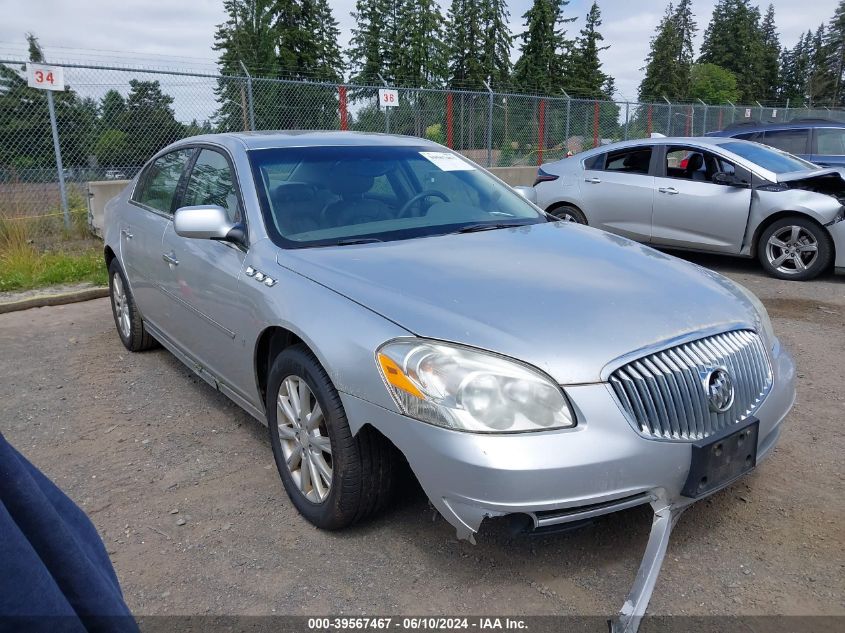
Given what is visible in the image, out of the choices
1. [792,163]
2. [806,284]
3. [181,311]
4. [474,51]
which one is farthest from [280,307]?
[474,51]

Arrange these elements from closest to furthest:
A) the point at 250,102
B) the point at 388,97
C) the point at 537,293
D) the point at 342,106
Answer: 1. the point at 537,293
2. the point at 250,102
3. the point at 342,106
4. the point at 388,97

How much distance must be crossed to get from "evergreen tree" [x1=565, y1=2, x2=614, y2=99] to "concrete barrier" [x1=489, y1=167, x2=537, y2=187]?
36.5 m

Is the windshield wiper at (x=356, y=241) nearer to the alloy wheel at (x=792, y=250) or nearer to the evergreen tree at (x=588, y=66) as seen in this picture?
the alloy wheel at (x=792, y=250)

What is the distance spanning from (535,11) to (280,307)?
49.5m

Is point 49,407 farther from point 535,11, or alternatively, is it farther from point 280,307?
point 535,11

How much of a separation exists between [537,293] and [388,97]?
10.5m

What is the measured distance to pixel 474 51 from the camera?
4344 cm

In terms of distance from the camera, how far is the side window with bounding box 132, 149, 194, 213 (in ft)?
14.5

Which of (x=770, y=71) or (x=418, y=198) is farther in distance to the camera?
(x=770, y=71)

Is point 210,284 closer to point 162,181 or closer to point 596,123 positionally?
point 162,181

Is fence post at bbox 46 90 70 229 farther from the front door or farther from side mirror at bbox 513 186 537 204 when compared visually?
side mirror at bbox 513 186 537 204

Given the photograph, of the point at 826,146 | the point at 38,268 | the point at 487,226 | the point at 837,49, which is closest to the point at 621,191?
the point at 826,146

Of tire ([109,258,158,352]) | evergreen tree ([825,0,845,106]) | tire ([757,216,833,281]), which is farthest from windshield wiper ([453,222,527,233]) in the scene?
evergreen tree ([825,0,845,106])

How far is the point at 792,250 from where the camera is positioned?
24.5ft
